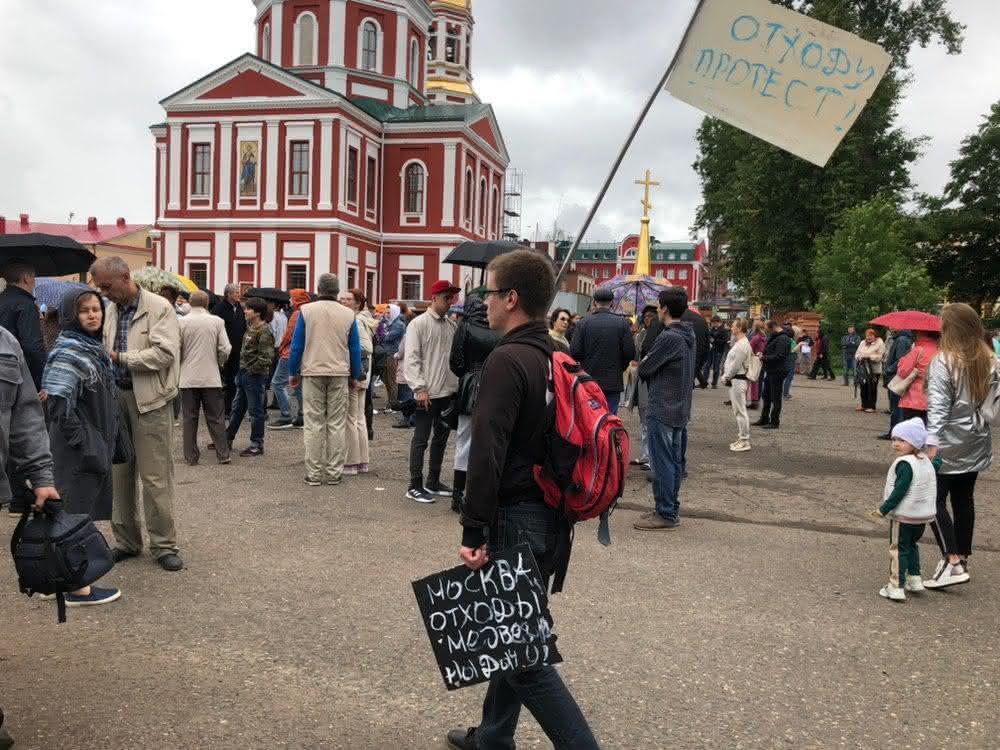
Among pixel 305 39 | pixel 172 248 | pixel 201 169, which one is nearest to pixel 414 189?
pixel 305 39

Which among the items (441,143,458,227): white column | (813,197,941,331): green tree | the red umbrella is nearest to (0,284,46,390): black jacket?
the red umbrella

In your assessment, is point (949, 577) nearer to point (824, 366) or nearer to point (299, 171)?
point (824, 366)

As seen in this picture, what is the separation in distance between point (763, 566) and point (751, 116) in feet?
9.86

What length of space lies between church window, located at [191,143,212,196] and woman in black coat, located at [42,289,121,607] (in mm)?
41948

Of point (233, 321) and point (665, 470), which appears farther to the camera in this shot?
point (233, 321)

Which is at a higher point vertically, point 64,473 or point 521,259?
point 521,259

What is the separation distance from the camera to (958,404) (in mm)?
5469

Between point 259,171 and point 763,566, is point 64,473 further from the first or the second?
point 259,171

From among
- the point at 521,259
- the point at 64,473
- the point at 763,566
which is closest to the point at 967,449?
the point at 763,566

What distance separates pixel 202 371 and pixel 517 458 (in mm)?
6796

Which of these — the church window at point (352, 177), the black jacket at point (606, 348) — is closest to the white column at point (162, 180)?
the church window at point (352, 177)

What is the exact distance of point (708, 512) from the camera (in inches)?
307

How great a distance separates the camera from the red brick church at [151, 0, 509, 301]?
1662 inches

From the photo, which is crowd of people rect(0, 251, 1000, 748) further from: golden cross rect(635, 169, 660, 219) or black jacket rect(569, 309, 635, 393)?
golden cross rect(635, 169, 660, 219)
